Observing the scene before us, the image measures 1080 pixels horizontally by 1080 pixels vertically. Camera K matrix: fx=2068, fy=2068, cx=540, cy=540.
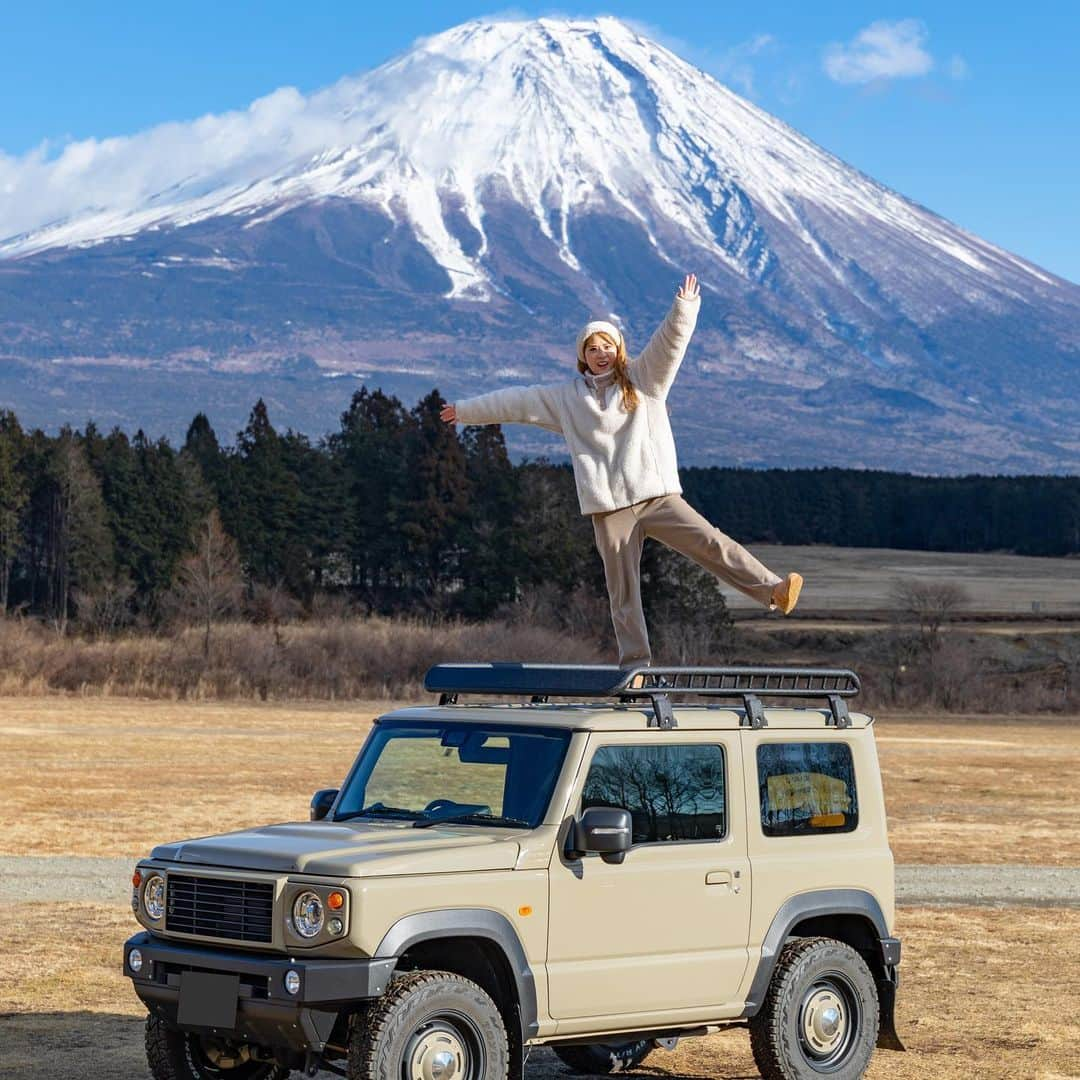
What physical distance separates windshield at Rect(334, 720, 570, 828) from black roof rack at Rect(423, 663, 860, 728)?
0.37 meters

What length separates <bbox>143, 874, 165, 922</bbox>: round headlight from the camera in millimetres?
10227

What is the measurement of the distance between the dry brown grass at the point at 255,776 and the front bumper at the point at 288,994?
16.4 metres

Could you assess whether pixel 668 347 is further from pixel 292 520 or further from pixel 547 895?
pixel 292 520

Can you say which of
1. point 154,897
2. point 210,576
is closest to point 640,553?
point 154,897

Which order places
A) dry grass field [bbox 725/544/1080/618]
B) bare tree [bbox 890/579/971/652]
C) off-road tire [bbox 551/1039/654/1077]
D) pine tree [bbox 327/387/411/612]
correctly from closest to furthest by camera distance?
off-road tire [bbox 551/1039/654/1077] < bare tree [bbox 890/579/971/652] < pine tree [bbox 327/387/411/612] < dry grass field [bbox 725/544/1080/618]

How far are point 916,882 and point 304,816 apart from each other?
9296 millimetres

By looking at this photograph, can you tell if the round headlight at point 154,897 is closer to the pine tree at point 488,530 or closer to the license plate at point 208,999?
the license plate at point 208,999

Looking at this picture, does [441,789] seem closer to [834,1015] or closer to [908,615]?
[834,1015]

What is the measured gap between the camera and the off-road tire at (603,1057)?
1232 centimetres

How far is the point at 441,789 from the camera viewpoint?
35.4 ft

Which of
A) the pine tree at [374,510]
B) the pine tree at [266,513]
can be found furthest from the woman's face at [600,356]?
the pine tree at [374,510]

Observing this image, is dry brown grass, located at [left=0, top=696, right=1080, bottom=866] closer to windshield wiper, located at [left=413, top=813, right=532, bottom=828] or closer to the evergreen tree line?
windshield wiper, located at [left=413, top=813, right=532, bottom=828]

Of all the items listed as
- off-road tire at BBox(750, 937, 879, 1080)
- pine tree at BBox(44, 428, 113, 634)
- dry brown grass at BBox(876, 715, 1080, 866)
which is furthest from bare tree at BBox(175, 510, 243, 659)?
off-road tire at BBox(750, 937, 879, 1080)

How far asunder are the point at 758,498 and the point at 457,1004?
6816 inches
